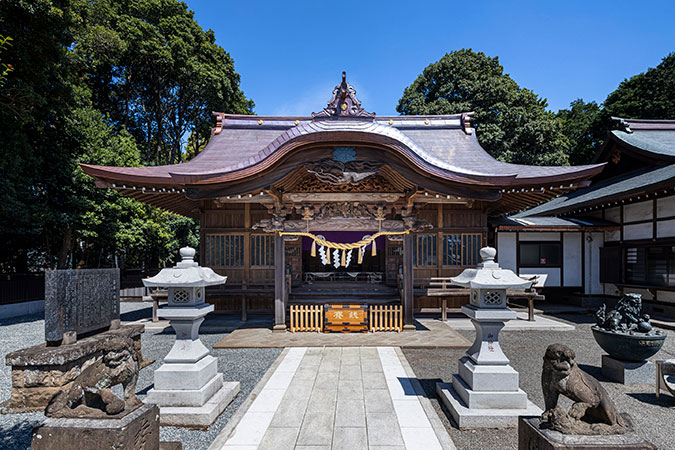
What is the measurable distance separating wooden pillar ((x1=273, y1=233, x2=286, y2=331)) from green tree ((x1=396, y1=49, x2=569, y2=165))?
17738mm

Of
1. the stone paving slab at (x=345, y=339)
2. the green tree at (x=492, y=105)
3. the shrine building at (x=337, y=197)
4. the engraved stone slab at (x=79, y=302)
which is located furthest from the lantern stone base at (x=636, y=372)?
the green tree at (x=492, y=105)

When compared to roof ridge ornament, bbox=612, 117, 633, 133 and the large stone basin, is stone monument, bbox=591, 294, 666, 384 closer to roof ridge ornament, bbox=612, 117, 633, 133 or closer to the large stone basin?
the large stone basin

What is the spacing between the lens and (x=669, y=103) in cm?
2281

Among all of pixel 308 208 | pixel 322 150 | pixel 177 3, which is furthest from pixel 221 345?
pixel 177 3

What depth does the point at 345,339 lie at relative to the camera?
321 inches

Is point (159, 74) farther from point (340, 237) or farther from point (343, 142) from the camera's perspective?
point (343, 142)

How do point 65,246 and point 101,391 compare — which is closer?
point 101,391

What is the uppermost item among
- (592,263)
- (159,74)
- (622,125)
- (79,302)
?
(159,74)

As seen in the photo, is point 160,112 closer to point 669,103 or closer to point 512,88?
point 512,88

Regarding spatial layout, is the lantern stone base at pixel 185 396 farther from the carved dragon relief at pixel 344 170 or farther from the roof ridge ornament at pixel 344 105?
the roof ridge ornament at pixel 344 105

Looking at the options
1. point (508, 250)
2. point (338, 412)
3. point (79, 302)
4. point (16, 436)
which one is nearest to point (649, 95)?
point (508, 250)

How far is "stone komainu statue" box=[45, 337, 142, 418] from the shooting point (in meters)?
2.77

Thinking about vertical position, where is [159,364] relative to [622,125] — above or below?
below

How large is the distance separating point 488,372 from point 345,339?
170 inches
